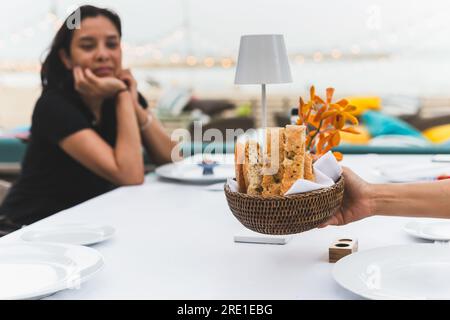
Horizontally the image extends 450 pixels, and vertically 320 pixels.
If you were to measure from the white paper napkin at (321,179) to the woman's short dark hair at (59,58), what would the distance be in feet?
4.56

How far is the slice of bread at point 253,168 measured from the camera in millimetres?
1060

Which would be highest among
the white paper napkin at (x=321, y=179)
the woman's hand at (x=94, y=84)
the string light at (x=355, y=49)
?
the string light at (x=355, y=49)

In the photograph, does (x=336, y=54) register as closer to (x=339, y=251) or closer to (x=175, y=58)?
(x=175, y=58)

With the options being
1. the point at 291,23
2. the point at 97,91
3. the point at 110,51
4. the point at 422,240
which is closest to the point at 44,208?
the point at 97,91

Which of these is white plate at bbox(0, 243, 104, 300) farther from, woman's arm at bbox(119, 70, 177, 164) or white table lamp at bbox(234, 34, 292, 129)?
woman's arm at bbox(119, 70, 177, 164)

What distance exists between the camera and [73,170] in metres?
2.18

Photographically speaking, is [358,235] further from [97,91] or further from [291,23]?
[291,23]

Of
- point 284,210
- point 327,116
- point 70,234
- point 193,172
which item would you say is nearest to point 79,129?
point 193,172

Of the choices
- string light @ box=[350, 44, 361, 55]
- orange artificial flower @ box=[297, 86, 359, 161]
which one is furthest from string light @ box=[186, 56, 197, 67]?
orange artificial flower @ box=[297, 86, 359, 161]

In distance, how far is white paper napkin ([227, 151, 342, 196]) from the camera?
1.02 m

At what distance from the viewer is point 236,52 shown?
6379 millimetres

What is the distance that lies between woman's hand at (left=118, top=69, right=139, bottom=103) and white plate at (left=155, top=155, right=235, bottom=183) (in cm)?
32

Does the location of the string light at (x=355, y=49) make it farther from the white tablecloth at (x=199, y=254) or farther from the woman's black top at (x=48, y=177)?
the white tablecloth at (x=199, y=254)

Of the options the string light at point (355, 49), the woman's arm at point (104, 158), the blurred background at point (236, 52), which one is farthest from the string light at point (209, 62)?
the woman's arm at point (104, 158)
